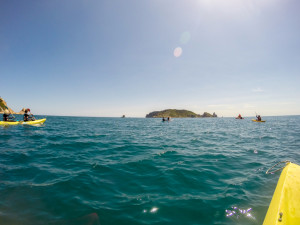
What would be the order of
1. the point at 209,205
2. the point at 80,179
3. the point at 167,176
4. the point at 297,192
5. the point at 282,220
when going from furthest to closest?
the point at 167,176 < the point at 80,179 < the point at 209,205 < the point at 297,192 < the point at 282,220

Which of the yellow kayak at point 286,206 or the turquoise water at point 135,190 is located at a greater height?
the yellow kayak at point 286,206

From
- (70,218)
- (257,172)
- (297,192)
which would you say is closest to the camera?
(70,218)

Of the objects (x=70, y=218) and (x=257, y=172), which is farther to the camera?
(x=257, y=172)

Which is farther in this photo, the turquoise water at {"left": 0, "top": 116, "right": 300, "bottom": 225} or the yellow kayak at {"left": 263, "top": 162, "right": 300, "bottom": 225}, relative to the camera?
the turquoise water at {"left": 0, "top": 116, "right": 300, "bottom": 225}

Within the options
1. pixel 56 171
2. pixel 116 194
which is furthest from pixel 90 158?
pixel 116 194

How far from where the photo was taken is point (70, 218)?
352cm

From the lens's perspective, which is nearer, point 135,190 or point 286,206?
point 286,206

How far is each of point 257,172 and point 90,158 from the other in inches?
353

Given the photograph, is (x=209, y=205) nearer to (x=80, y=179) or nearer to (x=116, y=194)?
(x=116, y=194)

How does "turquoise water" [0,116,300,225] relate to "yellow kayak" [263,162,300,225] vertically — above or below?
below

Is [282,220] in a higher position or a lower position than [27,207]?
higher

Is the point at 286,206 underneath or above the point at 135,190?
above

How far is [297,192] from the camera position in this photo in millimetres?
3797

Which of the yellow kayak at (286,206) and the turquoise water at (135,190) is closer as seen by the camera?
the yellow kayak at (286,206)
